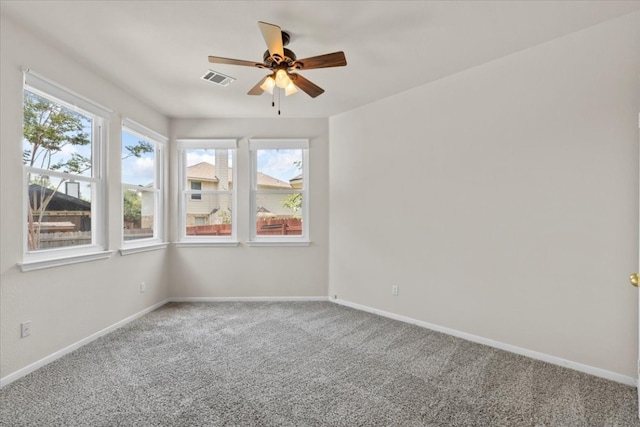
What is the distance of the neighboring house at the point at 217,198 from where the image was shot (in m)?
4.50

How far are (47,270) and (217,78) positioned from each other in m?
2.30

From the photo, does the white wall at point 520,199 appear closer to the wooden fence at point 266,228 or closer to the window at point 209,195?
the wooden fence at point 266,228

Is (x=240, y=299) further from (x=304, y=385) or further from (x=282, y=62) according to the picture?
(x=282, y=62)

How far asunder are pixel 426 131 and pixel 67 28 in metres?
3.31

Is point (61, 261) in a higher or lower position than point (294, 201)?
lower

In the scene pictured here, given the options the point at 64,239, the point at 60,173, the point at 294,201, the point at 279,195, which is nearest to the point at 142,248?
the point at 64,239

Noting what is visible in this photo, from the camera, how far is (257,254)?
4.42 metres

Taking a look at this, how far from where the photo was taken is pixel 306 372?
243 centimetres

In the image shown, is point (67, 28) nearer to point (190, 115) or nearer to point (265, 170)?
point (190, 115)

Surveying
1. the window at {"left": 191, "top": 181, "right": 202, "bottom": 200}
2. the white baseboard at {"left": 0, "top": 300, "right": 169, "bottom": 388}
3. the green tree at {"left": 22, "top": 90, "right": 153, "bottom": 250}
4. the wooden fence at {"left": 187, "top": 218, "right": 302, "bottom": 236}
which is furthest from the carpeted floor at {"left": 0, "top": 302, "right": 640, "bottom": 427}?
the window at {"left": 191, "top": 181, "right": 202, "bottom": 200}

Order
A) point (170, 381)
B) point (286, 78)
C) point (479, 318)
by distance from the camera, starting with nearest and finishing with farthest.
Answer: point (170, 381) → point (286, 78) → point (479, 318)

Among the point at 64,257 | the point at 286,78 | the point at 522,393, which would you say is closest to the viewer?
the point at 522,393

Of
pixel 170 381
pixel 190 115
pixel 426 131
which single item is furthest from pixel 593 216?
pixel 190 115

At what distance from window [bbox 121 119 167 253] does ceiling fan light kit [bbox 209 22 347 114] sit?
1976mm
